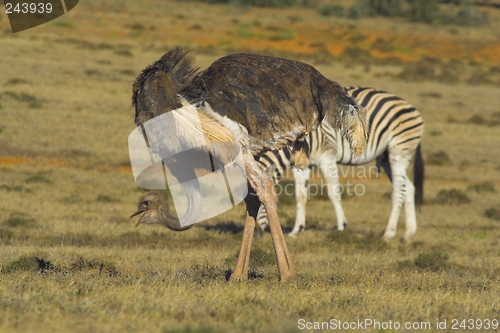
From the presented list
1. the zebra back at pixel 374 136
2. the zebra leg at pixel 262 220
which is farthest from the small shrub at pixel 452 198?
the zebra leg at pixel 262 220

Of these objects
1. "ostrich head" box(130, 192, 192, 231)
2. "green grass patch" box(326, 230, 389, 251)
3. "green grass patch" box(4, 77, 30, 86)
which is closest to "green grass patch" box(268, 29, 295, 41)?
"green grass patch" box(4, 77, 30, 86)

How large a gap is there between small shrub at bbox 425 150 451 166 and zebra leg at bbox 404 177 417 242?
6.35 m

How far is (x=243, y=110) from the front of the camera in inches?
282

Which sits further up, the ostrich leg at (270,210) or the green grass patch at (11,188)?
the ostrich leg at (270,210)

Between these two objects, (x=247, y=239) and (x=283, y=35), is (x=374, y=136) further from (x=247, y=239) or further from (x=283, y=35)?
(x=283, y=35)

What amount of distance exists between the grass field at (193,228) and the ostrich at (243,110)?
2.39 feet

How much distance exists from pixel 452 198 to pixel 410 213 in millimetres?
3315

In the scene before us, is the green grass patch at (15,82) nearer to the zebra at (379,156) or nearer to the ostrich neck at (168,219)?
the zebra at (379,156)

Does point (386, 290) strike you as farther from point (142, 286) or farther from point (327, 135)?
point (327, 135)

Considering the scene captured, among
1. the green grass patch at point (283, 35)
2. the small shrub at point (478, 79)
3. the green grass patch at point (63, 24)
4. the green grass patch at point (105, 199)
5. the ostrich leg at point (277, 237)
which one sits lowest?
the small shrub at point (478, 79)

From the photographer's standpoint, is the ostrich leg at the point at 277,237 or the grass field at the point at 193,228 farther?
the ostrich leg at the point at 277,237

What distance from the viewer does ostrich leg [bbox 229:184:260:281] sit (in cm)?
762

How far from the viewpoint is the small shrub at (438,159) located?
19719mm

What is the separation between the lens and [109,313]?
550 cm
